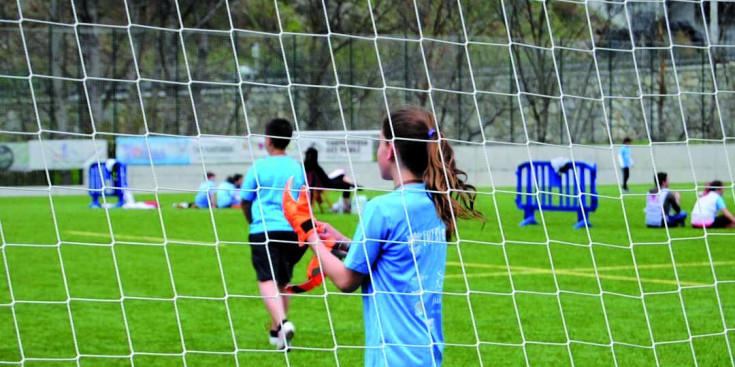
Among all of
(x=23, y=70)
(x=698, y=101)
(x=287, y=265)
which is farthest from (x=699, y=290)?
(x=23, y=70)

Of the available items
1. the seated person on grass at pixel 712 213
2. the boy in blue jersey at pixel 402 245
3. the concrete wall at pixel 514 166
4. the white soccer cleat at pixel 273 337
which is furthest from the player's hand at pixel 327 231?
the concrete wall at pixel 514 166

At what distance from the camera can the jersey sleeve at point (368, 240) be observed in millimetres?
3377

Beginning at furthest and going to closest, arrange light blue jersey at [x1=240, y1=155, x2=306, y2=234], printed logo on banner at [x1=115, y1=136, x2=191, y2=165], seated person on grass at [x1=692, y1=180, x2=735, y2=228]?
printed logo on banner at [x1=115, y1=136, x2=191, y2=165], seated person on grass at [x1=692, y1=180, x2=735, y2=228], light blue jersey at [x1=240, y1=155, x2=306, y2=234]

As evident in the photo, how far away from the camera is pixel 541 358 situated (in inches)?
260

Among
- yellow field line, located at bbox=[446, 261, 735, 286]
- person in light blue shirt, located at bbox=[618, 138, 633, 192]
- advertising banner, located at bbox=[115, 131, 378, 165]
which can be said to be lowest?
yellow field line, located at bbox=[446, 261, 735, 286]

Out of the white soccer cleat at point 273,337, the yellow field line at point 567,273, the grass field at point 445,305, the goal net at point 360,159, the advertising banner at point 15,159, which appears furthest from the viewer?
the advertising banner at point 15,159

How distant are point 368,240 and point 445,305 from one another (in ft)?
18.1

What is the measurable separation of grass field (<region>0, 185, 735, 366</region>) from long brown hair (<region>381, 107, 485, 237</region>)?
1.67 feet

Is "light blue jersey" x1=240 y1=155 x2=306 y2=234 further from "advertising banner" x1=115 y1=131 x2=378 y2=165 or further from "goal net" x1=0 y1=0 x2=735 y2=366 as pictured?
"advertising banner" x1=115 y1=131 x2=378 y2=165

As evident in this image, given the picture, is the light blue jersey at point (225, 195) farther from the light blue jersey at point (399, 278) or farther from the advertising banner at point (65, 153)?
the advertising banner at point (65, 153)

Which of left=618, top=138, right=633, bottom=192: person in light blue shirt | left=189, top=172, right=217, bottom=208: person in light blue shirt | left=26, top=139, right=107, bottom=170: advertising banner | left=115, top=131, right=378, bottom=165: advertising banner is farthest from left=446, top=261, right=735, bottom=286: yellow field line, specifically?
left=26, top=139, right=107, bottom=170: advertising banner

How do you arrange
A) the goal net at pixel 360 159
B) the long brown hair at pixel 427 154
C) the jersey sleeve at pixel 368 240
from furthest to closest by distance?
the goal net at pixel 360 159 → the long brown hair at pixel 427 154 → the jersey sleeve at pixel 368 240

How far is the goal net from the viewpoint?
25.9ft

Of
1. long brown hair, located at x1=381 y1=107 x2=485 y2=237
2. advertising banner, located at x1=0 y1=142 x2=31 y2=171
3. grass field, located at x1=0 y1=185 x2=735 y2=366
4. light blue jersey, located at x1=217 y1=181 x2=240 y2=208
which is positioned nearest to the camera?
long brown hair, located at x1=381 y1=107 x2=485 y2=237
